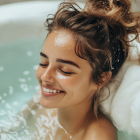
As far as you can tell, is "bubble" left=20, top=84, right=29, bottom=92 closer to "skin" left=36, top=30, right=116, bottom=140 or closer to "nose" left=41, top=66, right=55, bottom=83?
"skin" left=36, top=30, right=116, bottom=140

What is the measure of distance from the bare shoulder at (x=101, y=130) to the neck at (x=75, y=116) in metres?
0.05

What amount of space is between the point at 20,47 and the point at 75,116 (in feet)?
3.17

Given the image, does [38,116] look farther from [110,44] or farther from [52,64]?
[110,44]

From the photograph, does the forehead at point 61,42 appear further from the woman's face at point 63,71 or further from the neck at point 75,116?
the neck at point 75,116

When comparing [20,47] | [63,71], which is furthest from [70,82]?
[20,47]

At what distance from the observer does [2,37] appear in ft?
5.27

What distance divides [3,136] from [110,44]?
2.40 feet

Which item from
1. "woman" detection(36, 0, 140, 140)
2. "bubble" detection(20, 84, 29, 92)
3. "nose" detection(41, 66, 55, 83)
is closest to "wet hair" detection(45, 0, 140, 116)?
"woman" detection(36, 0, 140, 140)

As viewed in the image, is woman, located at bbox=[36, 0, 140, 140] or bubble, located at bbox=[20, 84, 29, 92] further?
bubble, located at bbox=[20, 84, 29, 92]

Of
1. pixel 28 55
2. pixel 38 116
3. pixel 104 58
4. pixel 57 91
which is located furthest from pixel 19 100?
pixel 104 58

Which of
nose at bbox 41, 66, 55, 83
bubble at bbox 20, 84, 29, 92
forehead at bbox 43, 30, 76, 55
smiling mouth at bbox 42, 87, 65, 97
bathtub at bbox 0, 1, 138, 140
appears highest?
forehead at bbox 43, 30, 76, 55

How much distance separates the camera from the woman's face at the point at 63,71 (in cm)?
75

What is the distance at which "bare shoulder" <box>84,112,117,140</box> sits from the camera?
2.85ft

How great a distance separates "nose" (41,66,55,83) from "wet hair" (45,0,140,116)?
12cm
